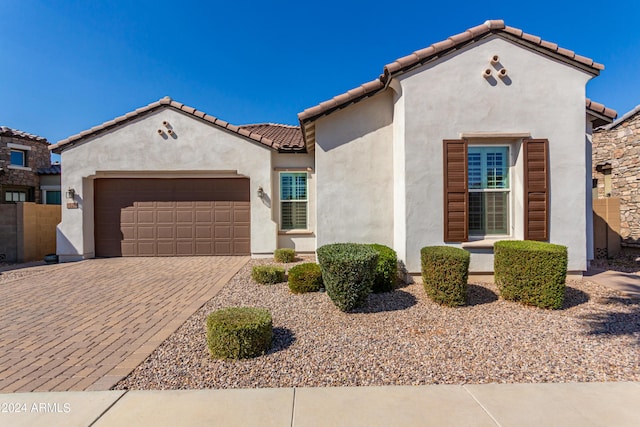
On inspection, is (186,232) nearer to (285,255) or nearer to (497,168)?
(285,255)

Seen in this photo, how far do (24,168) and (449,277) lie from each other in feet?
71.3

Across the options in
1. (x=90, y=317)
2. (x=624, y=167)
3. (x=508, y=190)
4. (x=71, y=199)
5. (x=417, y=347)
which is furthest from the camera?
(x=624, y=167)

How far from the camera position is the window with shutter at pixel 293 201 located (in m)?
11.2

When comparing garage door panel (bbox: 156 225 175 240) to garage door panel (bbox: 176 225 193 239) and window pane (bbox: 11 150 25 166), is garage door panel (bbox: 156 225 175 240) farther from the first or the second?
window pane (bbox: 11 150 25 166)

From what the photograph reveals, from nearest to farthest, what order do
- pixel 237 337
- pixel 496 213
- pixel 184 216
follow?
1. pixel 237 337
2. pixel 496 213
3. pixel 184 216

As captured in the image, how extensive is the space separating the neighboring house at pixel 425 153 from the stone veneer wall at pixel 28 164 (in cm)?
880

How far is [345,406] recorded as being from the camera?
280 centimetres

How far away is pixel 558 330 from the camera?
14.4ft

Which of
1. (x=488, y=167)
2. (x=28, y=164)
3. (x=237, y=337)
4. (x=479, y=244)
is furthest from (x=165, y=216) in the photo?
(x=28, y=164)

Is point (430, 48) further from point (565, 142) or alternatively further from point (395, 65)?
→ point (565, 142)

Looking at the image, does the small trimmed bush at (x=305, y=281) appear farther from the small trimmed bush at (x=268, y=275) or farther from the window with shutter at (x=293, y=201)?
the window with shutter at (x=293, y=201)

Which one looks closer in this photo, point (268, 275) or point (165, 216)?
point (268, 275)

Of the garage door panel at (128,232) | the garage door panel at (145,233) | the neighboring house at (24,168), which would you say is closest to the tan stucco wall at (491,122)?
the garage door panel at (145,233)

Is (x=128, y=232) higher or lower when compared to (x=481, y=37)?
lower
